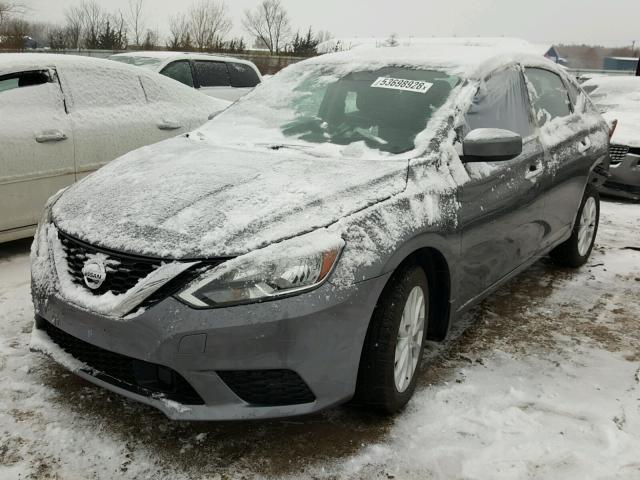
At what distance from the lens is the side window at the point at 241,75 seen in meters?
10.2

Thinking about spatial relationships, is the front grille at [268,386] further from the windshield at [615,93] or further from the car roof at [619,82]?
the car roof at [619,82]

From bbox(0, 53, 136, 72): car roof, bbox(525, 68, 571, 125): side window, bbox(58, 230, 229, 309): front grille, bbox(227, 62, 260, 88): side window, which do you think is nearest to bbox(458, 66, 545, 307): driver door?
bbox(525, 68, 571, 125): side window

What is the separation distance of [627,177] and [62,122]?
5.99 m

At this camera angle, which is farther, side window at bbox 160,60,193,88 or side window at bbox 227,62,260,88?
side window at bbox 227,62,260,88

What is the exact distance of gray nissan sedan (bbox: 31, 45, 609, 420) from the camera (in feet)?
7.33

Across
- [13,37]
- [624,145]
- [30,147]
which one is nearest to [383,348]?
[30,147]

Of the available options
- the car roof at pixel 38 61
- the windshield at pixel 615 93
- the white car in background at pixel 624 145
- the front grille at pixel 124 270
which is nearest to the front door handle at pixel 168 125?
the car roof at pixel 38 61

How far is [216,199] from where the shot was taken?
2.55 metres

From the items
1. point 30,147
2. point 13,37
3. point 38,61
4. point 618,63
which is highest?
point 38,61

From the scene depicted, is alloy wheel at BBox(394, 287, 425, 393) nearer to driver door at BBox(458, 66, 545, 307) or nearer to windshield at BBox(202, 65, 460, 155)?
driver door at BBox(458, 66, 545, 307)

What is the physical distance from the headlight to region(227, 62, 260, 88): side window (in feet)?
27.3

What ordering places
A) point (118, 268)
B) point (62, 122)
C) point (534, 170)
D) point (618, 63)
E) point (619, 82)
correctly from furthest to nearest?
point (618, 63) < point (619, 82) < point (62, 122) < point (534, 170) < point (118, 268)

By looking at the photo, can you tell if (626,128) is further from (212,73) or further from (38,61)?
(38,61)

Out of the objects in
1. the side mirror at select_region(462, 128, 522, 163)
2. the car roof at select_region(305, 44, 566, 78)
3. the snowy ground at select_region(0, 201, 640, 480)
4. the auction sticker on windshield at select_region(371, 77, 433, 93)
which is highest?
the car roof at select_region(305, 44, 566, 78)
